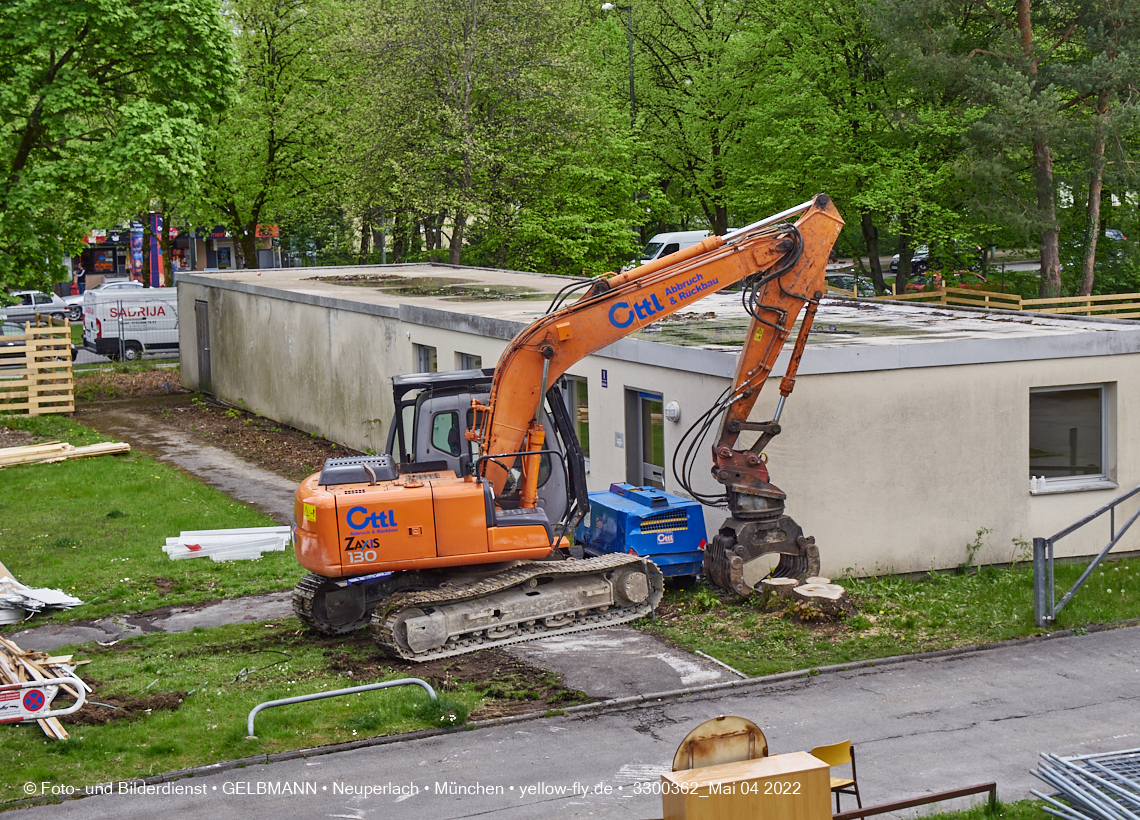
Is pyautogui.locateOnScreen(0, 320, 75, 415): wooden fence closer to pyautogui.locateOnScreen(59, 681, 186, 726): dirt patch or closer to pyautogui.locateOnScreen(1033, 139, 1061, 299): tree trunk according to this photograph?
pyautogui.locateOnScreen(59, 681, 186, 726): dirt patch

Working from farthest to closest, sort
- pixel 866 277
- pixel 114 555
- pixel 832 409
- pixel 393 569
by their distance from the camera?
pixel 866 277, pixel 114 555, pixel 832 409, pixel 393 569

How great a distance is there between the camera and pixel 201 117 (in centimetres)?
2880

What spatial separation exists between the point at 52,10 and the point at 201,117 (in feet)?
13.5

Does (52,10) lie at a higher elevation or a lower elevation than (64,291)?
higher

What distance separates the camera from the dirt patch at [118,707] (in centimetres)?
1055

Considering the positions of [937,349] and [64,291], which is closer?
[937,349]

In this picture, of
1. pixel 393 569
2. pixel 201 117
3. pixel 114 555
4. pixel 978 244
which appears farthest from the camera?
pixel 978 244

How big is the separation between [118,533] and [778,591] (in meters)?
10.4

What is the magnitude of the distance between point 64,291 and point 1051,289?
50.5 metres

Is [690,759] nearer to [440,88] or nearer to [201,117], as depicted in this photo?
[201,117]

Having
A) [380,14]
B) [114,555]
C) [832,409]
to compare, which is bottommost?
[114,555]

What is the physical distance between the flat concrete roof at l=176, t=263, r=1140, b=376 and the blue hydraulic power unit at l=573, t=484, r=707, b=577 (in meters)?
1.70

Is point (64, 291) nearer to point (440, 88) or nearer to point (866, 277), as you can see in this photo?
point (440, 88)

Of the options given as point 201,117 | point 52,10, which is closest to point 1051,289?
point 201,117
